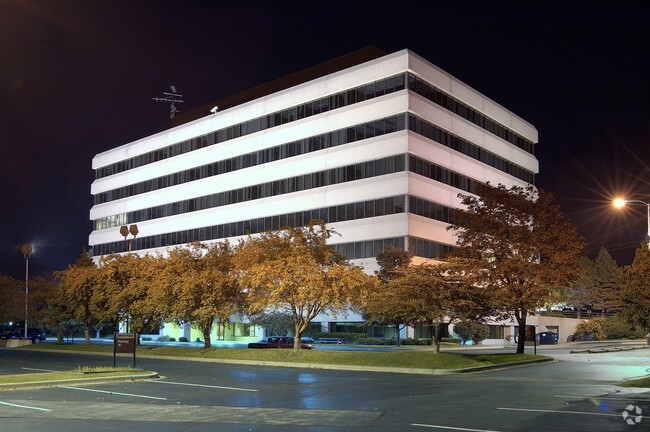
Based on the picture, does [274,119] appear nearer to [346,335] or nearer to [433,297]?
[346,335]

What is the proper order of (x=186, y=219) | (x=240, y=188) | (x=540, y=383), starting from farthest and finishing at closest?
1. (x=186, y=219)
2. (x=240, y=188)
3. (x=540, y=383)

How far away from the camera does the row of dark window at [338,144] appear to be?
6278cm

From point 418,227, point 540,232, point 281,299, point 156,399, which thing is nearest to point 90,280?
point 281,299

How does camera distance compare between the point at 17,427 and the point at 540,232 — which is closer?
the point at 17,427

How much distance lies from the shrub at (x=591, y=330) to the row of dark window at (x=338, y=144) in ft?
59.0

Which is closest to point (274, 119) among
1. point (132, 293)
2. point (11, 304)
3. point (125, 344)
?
point (11, 304)

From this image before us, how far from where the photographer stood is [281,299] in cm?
3709

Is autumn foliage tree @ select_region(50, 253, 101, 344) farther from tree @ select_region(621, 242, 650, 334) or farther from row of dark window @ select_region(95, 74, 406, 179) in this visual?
tree @ select_region(621, 242, 650, 334)

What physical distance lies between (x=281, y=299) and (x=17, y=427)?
23.9m

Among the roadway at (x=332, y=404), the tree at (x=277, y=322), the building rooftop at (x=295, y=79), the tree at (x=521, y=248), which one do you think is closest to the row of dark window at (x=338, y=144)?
the building rooftop at (x=295, y=79)

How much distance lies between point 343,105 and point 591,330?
1514 inches

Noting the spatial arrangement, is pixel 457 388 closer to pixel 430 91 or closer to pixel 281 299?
pixel 281 299

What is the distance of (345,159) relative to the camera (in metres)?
64.9

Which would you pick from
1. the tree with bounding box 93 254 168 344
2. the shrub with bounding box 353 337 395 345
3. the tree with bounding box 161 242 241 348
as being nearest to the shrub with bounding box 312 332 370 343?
the shrub with bounding box 353 337 395 345
